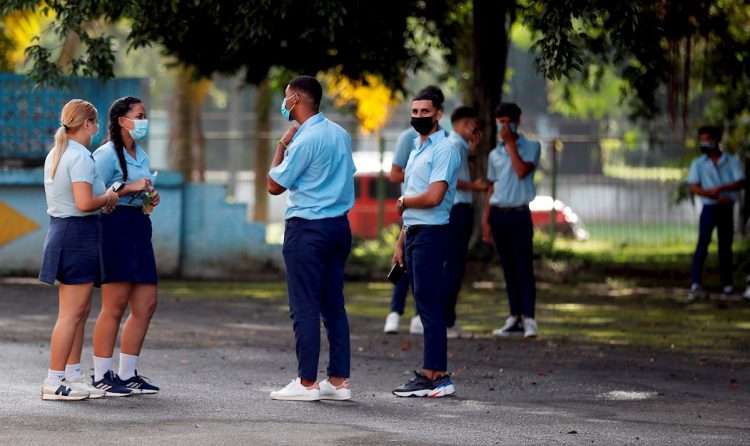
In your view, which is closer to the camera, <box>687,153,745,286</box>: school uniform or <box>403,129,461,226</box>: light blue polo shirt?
<box>403,129,461,226</box>: light blue polo shirt

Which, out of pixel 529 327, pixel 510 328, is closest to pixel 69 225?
pixel 529 327

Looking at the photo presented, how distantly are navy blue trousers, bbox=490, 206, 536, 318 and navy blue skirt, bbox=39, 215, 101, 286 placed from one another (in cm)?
496

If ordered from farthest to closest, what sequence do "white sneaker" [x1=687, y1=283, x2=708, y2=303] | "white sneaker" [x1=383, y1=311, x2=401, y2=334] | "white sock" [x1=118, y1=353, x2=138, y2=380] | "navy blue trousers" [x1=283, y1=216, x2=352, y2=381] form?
"white sneaker" [x1=687, y1=283, x2=708, y2=303], "white sneaker" [x1=383, y1=311, x2=401, y2=334], "white sock" [x1=118, y1=353, x2=138, y2=380], "navy blue trousers" [x1=283, y1=216, x2=352, y2=381]

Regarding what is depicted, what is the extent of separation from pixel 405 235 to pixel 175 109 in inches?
900

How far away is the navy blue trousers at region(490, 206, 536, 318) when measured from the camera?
13836 millimetres

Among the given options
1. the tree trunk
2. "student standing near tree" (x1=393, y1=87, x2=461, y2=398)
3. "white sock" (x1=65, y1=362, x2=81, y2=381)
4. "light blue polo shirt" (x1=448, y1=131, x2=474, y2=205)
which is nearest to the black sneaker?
"student standing near tree" (x1=393, y1=87, x2=461, y2=398)

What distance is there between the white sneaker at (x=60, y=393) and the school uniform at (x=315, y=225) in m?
1.35

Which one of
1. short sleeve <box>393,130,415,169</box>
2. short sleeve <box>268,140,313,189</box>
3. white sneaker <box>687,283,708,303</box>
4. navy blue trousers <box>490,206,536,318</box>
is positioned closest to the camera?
short sleeve <box>268,140,313,189</box>

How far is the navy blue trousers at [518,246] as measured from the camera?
45.4 feet

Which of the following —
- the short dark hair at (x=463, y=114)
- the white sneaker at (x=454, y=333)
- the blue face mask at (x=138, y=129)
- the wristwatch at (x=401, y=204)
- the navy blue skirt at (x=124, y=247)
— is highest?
the short dark hair at (x=463, y=114)

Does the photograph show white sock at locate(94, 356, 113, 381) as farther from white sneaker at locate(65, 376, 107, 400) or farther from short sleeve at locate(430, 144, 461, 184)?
short sleeve at locate(430, 144, 461, 184)

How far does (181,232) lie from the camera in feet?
66.4

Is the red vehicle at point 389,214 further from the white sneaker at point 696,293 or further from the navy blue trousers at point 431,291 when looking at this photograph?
the navy blue trousers at point 431,291

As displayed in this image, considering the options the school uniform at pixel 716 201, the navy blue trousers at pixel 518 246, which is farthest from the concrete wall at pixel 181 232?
the navy blue trousers at pixel 518 246
